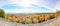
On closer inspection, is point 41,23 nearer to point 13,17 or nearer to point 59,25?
point 59,25

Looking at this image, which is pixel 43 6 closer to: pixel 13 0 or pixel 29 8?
pixel 29 8

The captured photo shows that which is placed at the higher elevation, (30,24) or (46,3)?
(46,3)

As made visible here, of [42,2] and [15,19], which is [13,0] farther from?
[42,2]

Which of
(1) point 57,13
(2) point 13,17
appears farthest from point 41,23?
(2) point 13,17

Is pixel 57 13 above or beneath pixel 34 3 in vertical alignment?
beneath

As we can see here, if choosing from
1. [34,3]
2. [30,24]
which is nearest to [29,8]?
[34,3]

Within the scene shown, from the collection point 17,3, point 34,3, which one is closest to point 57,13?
point 34,3

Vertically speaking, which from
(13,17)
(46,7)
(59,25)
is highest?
(46,7)
